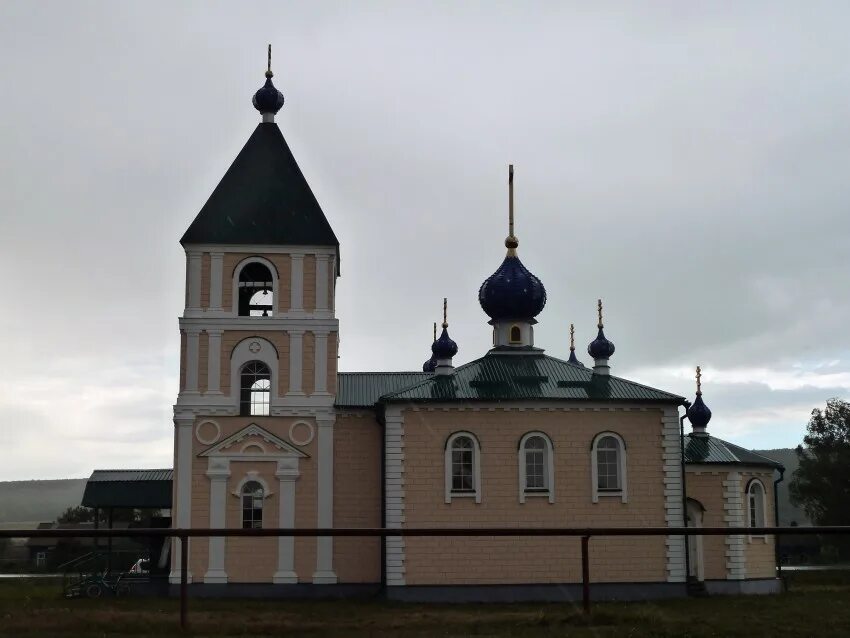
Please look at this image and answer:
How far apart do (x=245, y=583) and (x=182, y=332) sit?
5.56 m

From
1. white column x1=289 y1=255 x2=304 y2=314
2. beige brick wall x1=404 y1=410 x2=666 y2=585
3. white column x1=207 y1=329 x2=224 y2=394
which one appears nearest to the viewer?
beige brick wall x1=404 y1=410 x2=666 y2=585

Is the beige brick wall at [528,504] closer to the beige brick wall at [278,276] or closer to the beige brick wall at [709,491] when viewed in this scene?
the beige brick wall at [709,491]

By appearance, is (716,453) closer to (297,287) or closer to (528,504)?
(528,504)

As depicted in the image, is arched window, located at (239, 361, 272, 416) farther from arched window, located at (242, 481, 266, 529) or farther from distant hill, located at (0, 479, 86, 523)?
distant hill, located at (0, 479, 86, 523)

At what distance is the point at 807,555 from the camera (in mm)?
25438

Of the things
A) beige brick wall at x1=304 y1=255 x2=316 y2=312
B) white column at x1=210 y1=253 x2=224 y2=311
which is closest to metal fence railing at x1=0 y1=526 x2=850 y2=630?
white column at x1=210 y1=253 x2=224 y2=311

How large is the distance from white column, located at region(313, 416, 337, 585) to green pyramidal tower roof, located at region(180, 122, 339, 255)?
420cm

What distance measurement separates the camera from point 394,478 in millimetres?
22766

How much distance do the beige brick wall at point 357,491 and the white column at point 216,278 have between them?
3699 millimetres

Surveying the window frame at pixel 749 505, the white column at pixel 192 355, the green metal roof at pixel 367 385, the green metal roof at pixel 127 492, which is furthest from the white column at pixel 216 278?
the window frame at pixel 749 505

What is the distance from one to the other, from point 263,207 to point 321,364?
3.83 m

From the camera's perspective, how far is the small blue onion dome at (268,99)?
87.2 ft

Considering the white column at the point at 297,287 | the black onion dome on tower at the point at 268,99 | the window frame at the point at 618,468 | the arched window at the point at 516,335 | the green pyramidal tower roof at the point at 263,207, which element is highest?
the black onion dome on tower at the point at 268,99

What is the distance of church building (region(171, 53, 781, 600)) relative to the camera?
73.8ft
